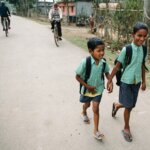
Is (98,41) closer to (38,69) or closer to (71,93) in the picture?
(71,93)

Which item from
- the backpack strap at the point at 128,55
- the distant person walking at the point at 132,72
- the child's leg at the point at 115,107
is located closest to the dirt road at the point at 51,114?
the child's leg at the point at 115,107

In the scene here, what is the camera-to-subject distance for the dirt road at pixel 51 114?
454cm

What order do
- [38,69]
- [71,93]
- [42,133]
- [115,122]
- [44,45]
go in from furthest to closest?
1. [44,45]
2. [38,69]
3. [71,93]
4. [115,122]
5. [42,133]

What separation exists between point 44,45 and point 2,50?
1980mm

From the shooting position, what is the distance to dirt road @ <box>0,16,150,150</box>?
454cm

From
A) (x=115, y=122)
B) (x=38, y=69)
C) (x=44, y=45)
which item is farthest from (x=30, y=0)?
(x=115, y=122)

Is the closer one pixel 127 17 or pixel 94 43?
pixel 94 43

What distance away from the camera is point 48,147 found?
4426 mm

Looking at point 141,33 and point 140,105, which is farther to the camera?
point 140,105

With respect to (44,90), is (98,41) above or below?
above

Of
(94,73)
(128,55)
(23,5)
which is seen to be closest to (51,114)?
(94,73)

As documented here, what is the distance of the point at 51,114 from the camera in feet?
18.5

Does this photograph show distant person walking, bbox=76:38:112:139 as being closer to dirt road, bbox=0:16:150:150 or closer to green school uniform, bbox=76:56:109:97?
green school uniform, bbox=76:56:109:97

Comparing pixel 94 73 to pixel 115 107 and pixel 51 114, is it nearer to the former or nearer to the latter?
pixel 115 107
